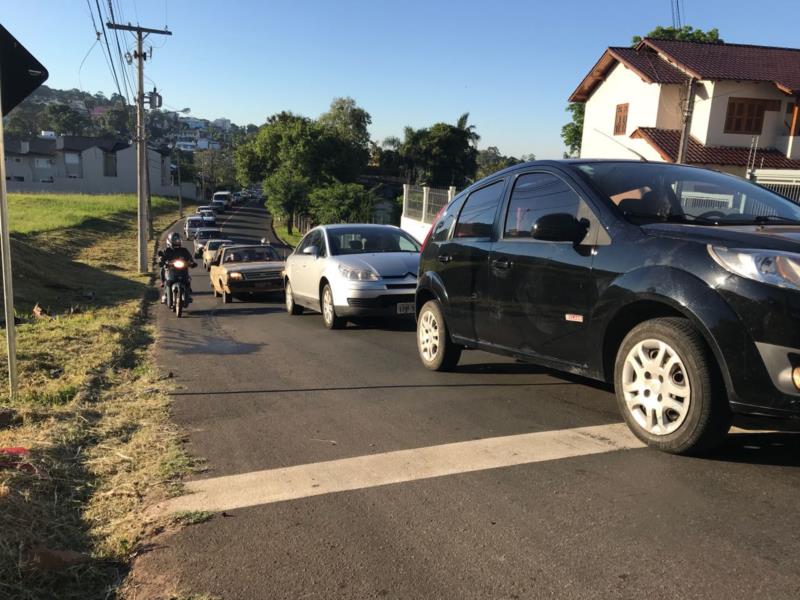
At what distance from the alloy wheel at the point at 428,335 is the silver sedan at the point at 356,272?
2.57 m

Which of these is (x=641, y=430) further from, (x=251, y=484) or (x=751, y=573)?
(x=251, y=484)

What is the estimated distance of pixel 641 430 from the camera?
13.3 ft

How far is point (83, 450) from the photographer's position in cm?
439

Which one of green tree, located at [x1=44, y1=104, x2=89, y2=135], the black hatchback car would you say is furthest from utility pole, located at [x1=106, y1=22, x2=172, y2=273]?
green tree, located at [x1=44, y1=104, x2=89, y2=135]

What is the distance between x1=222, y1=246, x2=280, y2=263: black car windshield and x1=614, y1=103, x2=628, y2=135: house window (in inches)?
783

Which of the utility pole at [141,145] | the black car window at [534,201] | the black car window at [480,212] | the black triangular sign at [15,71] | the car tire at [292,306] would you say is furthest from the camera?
the utility pole at [141,145]

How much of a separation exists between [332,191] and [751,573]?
52.7 m

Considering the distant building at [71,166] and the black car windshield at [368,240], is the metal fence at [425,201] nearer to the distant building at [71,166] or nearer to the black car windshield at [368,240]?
the black car windshield at [368,240]

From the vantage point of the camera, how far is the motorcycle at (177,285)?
13.3 metres

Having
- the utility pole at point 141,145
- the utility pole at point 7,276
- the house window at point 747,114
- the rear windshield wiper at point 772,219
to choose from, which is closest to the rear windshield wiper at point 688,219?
the rear windshield wiper at point 772,219

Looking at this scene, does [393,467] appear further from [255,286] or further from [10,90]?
[255,286]

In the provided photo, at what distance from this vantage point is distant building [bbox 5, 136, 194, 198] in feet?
292

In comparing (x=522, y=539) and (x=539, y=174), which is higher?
(x=539, y=174)

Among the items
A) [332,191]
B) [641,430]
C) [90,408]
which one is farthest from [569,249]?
[332,191]
